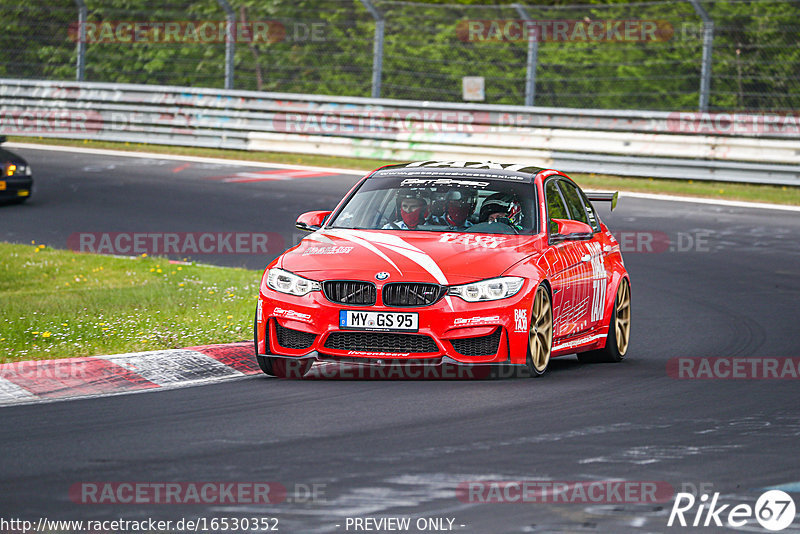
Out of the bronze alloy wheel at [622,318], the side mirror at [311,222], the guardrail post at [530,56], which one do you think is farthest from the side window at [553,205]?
the guardrail post at [530,56]

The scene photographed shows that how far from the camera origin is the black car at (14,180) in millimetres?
19844

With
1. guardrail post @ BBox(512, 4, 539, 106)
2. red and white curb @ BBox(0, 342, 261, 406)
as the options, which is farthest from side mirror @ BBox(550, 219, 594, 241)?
guardrail post @ BBox(512, 4, 539, 106)

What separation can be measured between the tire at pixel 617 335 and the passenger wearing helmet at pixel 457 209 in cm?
153

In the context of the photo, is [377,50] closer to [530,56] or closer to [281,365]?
[530,56]

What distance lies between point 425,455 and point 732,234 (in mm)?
12242

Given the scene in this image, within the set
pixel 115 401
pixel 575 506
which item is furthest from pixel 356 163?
pixel 575 506

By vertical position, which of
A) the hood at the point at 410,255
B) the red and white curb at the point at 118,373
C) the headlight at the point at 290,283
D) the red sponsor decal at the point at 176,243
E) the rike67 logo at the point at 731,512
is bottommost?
the red sponsor decal at the point at 176,243

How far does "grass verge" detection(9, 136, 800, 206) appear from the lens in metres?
21.8

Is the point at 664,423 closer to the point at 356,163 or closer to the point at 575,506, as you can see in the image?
the point at 575,506

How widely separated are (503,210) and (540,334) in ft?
3.92

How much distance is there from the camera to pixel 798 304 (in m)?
13.2

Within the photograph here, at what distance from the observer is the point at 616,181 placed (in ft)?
76.3

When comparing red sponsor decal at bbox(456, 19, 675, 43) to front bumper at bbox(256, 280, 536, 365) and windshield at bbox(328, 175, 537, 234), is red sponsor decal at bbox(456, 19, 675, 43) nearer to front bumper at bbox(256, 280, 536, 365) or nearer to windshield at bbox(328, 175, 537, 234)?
windshield at bbox(328, 175, 537, 234)

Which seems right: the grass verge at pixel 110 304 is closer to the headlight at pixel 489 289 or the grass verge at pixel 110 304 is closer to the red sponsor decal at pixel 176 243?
the red sponsor decal at pixel 176 243
